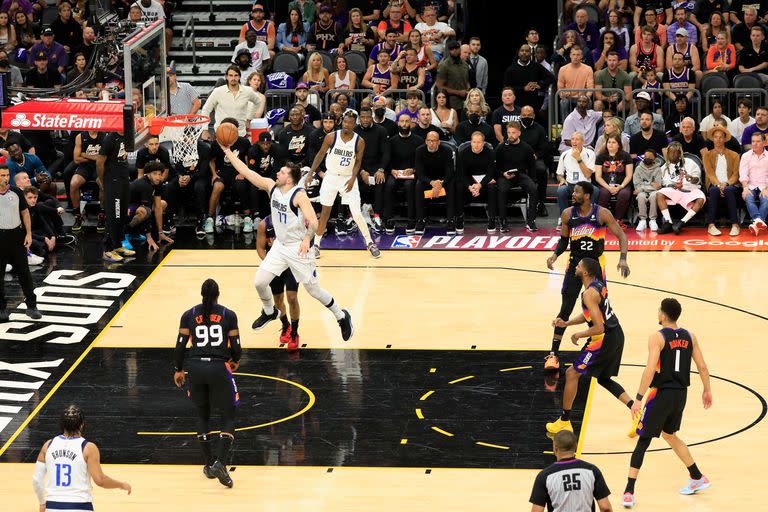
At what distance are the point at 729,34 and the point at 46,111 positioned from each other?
37.6 feet

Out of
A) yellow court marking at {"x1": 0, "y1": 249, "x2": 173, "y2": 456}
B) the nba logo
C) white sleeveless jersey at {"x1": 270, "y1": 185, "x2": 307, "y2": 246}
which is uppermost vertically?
white sleeveless jersey at {"x1": 270, "y1": 185, "x2": 307, "y2": 246}

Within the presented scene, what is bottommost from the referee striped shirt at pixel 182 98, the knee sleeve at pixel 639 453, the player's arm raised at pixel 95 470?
the knee sleeve at pixel 639 453

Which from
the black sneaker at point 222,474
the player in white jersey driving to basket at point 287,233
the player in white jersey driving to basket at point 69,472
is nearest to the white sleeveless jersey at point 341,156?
the player in white jersey driving to basket at point 287,233

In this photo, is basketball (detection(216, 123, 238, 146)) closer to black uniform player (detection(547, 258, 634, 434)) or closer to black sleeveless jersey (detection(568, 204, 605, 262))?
black sleeveless jersey (detection(568, 204, 605, 262))

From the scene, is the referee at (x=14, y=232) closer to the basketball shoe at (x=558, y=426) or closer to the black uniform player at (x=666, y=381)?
the basketball shoe at (x=558, y=426)

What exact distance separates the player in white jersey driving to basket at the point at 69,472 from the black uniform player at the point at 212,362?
76.3 inches

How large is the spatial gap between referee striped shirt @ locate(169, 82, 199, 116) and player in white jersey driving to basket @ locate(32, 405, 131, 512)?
13.2m

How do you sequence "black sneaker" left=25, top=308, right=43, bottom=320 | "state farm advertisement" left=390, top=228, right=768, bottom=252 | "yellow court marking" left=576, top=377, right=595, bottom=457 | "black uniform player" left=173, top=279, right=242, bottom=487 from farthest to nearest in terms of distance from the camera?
1. "state farm advertisement" left=390, top=228, right=768, bottom=252
2. "black sneaker" left=25, top=308, right=43, bottom=320
3. "yellow court marking" left=576, top=377, right=595, bottom=457
4. "black uniform player" left=173, top=279, right=242, bottom=487

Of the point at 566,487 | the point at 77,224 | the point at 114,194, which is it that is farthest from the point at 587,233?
the point at 77,224

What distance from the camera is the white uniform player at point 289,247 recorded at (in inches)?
577

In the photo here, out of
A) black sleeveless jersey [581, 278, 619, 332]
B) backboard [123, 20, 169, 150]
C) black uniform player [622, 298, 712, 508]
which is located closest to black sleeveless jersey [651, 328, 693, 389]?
black uniform player [622, 298, 712, 508]

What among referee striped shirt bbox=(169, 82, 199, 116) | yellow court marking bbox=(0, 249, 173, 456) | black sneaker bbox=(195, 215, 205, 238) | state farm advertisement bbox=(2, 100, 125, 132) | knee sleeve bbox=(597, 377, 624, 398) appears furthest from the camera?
referee striped shirt bbox=(169, 82, 199, 116)

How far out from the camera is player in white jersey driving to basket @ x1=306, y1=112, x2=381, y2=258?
18.9 m

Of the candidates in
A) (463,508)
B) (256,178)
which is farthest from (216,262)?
(463,508)
